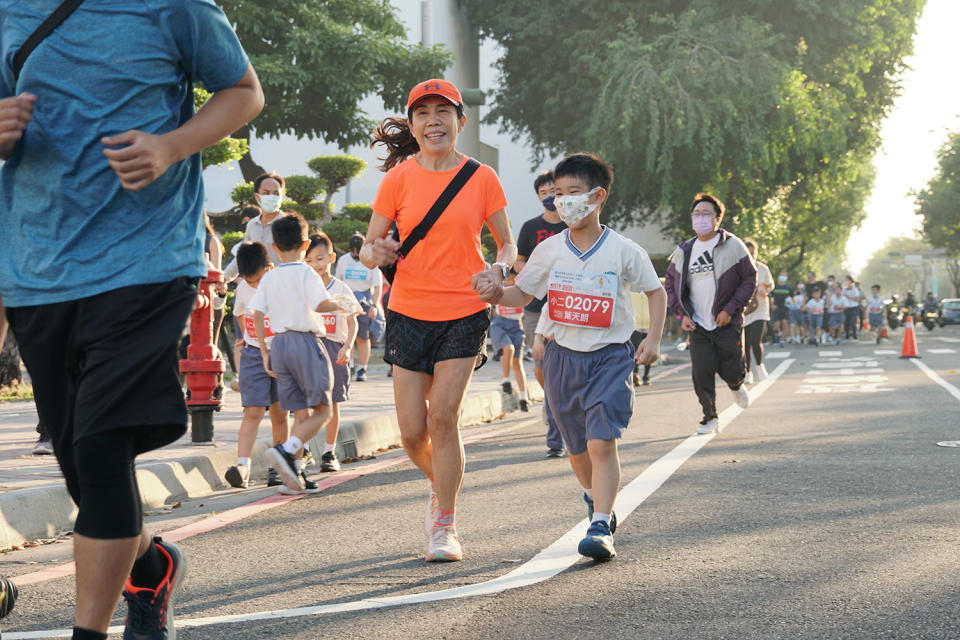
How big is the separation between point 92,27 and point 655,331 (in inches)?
129

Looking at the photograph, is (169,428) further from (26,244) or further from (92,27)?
(92,27)

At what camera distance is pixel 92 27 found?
2.92m

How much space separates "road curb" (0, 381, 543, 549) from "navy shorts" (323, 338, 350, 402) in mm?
750

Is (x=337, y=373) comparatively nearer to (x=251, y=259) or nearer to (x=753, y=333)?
(x=251, y=259)

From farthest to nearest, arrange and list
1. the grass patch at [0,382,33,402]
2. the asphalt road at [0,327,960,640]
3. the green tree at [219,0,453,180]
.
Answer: the green tree at [219,0,453,180] < the grass patch at [0,382,33,402] < the asphalt road at [0,327,960,640]

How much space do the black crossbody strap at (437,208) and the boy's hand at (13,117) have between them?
8.20 ft

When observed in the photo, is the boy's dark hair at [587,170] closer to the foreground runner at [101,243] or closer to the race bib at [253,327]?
the race bib at [253,327]

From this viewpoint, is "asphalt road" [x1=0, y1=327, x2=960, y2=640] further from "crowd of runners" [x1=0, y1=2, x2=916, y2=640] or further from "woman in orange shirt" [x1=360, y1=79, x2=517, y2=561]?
"woman in orange shirt" [x1=360, y1=79, x2=517, y2=561]

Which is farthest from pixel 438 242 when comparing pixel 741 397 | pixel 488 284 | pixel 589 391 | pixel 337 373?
pixel 741 397

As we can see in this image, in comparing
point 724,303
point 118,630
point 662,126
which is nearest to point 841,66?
point 662,126

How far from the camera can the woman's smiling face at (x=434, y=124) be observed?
207 inches

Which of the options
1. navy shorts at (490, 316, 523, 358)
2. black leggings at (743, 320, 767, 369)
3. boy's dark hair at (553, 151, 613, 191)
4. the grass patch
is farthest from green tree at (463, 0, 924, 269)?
boy's dark hair at (553, 151, 613, 191)

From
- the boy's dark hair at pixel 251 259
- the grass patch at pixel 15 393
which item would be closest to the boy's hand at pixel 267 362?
the boy's dark hair at pixel 251 259

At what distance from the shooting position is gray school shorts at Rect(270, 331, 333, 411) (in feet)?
24.2
